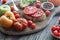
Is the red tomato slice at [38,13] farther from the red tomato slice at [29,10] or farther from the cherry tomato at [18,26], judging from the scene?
the cherry tomato at [18,26]

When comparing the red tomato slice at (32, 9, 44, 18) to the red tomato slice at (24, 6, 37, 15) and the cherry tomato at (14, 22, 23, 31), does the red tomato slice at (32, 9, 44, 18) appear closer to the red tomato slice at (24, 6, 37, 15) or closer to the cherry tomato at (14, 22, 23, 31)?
the red tomato slice at (24, 6, 37, 15)

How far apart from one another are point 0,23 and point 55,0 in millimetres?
461

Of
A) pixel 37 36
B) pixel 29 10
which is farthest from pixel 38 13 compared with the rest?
pixel 37 36

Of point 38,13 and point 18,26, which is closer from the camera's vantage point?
point 18,26

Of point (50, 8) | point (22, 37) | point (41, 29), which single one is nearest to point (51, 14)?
point (50, 8)

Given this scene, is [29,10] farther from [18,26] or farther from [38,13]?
[18,26]

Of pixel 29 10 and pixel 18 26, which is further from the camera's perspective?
pixel 29 10

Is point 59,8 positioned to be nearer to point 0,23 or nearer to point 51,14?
point 51,14

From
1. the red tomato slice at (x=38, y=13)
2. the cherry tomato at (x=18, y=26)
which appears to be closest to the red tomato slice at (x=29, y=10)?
the red tomato slice at (x=38, y=13)

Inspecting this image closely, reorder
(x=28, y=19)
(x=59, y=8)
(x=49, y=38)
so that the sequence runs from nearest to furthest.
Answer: (x=49, y=38), (x=28, y=19), (x=59, y=8)

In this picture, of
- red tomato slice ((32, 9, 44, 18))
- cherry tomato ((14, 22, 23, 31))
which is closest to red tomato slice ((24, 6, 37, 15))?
red tomato slice ((32, 9, 44, 18))

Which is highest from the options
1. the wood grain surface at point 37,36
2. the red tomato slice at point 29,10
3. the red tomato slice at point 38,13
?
the red tomato slice at point 29,10

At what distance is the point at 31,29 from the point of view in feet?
3.73

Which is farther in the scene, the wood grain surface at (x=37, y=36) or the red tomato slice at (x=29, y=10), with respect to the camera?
→ the red tomato slice at (x=29, y=10)
